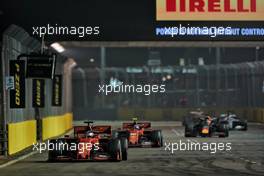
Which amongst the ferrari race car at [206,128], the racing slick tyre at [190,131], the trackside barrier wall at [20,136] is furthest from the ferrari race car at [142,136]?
the racing slick tyre at [190,131]

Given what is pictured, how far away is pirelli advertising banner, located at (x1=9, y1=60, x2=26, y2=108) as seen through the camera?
23594 mm

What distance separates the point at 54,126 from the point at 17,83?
15.2 m

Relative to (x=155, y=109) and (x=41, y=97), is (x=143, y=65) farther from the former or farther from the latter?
(x=41, y=97)

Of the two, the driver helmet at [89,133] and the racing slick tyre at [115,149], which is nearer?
the racing slick tyre at [115,149]

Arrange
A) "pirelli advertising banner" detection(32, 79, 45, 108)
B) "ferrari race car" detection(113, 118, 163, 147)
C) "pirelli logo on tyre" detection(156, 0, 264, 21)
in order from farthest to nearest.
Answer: "pirelli advertising banner" detection(32, 79, 45, 108), "ferrari race car" detection(113, 118, 163, 147), "pirelli logo on tyre" detection(156, 0, 264, 21)

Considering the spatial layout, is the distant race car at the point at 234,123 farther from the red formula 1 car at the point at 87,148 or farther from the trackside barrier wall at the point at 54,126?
the red formula 1 car at the point at 87,148

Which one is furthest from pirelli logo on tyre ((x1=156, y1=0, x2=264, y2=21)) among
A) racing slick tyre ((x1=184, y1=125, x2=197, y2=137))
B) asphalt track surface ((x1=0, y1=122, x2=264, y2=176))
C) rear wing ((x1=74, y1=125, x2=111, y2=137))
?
racing slick tyre ((x1=184, y1=125, x2=197, y2=137))

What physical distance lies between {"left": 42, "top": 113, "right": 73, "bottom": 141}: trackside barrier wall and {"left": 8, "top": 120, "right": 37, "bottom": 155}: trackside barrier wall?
4199 mm

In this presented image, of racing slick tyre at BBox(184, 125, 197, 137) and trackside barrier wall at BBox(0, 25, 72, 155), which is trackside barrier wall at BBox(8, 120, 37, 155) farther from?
racing slick tyre at BBox(184, 125, 197, 137)

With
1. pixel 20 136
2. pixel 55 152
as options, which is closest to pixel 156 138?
pixel 20 136

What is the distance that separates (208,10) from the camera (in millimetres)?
20266

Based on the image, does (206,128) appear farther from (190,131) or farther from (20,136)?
(20,136)

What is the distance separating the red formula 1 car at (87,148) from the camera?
20812 mm

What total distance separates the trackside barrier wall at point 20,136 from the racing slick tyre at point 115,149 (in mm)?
4524
